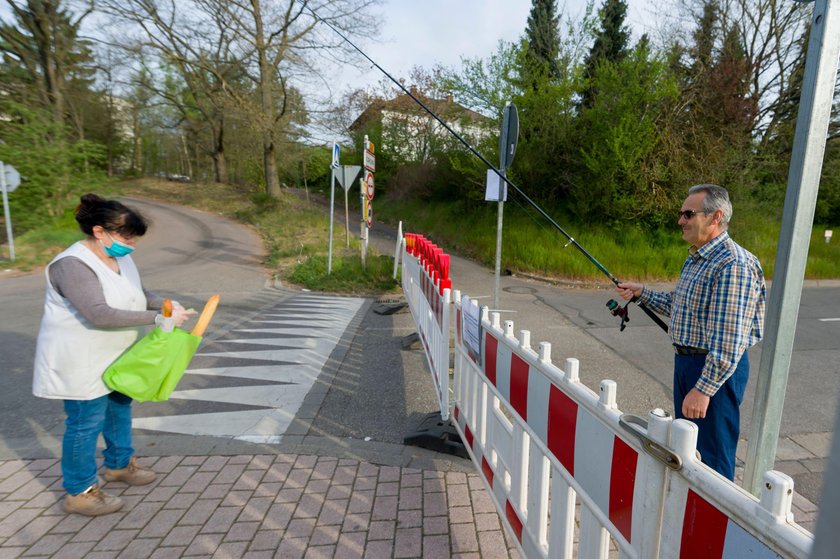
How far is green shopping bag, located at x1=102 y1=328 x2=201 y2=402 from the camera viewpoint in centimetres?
250

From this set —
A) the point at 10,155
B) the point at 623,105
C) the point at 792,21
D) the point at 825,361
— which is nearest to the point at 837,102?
the point at 792,21

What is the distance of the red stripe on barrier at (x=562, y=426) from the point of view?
1.61 metres

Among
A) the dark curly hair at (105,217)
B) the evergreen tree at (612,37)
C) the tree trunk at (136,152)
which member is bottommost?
the dark curly hair at (105,217)

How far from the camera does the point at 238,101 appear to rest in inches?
810

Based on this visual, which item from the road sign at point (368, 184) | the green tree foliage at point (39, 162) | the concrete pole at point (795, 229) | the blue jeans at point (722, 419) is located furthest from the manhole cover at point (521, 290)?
the green tree foliage at point (39, 162)

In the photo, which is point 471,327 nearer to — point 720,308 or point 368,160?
point 720,308

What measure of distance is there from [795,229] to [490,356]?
1410mm

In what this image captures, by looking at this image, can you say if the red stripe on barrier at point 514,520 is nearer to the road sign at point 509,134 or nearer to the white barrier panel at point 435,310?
the white barrier panel at point 435,310

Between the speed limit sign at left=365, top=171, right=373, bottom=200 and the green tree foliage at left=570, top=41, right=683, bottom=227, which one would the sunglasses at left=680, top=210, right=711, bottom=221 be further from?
the green tree foliage at left=570, top=41, right=683, bottom=227

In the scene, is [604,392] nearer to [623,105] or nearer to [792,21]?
[623,105]

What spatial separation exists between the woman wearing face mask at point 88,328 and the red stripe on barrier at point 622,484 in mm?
2318

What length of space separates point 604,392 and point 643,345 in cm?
534

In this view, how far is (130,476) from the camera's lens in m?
2.91

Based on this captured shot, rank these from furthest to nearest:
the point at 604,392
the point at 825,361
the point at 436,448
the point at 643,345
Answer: the point at 643,345 < the point at 825,361 < the point at 436,448 < the point at 604,392
